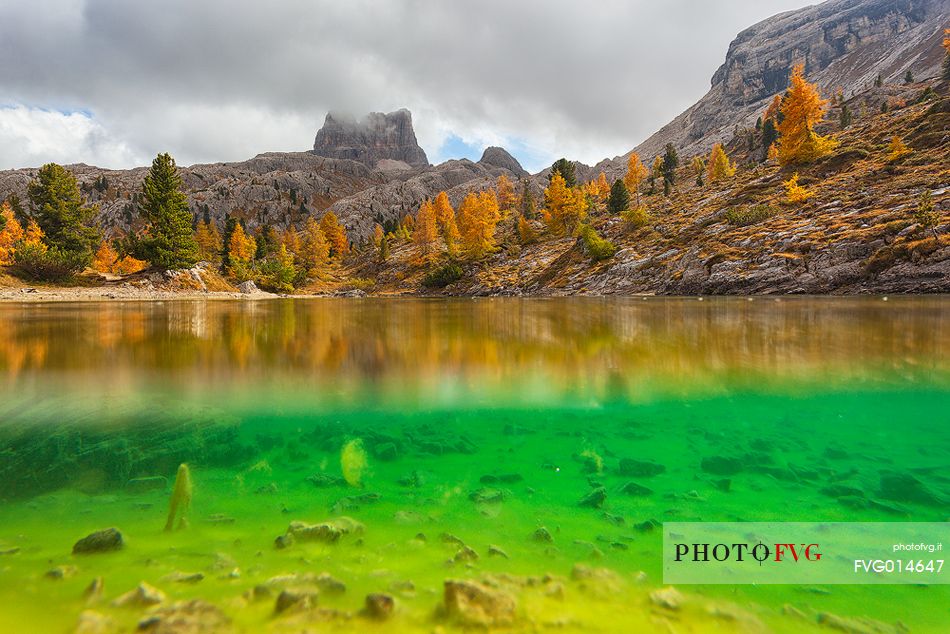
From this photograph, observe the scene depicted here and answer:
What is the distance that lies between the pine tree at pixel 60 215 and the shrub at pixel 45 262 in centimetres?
66

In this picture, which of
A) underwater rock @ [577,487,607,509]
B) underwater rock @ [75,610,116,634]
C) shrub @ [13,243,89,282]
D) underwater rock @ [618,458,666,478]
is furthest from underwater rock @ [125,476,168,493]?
shrub @ [13,243,89,282]

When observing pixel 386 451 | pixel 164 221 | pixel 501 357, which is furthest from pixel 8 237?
pixel 386 451

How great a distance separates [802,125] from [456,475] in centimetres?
8445

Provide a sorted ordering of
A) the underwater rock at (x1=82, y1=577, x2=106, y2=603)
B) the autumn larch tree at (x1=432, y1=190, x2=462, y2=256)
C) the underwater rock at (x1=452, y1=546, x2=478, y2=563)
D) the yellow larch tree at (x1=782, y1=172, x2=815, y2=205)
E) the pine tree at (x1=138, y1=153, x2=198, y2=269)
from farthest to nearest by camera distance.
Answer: the autumn larch tree at (x1=432, y1=190, x2=462, y2=256) → the pine tree at (x1=138, y1=153, x2=198, y2=269) → the yellow larch tree at (x1=782, y1=172, x2=815, y2=205) → the underwater rock at (x1=452, y1=546, x2=478, y2=563) → the underwater rock at (x1=82, y1=577, x2=106, y2=603)

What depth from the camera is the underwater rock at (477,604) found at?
8.18ft

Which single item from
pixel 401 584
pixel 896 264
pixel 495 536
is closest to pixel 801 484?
pixel 495 536

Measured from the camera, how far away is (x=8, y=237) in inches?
2335

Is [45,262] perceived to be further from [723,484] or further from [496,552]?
[723,484]

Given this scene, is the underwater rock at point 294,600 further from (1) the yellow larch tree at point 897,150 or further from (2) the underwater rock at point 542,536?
(1) the yellow larch tree at point 897,150

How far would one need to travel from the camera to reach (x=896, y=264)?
3481 centimetres

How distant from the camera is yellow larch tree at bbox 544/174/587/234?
85.7 metres

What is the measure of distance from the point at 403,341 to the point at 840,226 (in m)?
49.2

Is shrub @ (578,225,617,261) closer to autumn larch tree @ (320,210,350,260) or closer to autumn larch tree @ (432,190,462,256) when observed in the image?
autumn larch tree @ (432,190,462,256)

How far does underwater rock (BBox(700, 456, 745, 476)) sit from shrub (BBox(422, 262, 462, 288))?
80.1m
